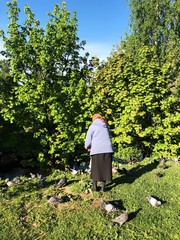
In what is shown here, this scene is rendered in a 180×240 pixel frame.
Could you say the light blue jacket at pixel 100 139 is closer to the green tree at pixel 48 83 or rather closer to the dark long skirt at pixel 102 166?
the dark long skirt at pixel 102 166

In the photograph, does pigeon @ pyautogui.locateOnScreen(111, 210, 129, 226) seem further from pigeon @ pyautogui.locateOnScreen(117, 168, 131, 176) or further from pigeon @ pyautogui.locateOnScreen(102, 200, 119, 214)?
pigeon @ pyautogui.locateOnScreen(117, 168, 131, 176)

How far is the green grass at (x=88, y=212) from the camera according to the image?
450 cm

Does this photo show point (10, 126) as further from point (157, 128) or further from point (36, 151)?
point (157, 128)

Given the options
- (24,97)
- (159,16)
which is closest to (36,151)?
(24,97)

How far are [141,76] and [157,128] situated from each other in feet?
7.51

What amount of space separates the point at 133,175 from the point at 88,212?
9.68 ft

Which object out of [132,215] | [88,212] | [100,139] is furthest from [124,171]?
[88,212]

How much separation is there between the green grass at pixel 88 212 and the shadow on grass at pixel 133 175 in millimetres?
27

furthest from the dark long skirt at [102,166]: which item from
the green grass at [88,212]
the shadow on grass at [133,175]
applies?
the shadow on grass at [133,175]

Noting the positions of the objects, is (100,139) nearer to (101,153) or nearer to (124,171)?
(101,153)

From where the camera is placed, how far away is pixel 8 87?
1306cm

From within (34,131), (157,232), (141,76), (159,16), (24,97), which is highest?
(159,16)

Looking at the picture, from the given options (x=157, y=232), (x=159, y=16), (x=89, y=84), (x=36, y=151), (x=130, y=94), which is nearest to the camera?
(x=157, y=232)

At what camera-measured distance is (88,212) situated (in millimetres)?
5207
